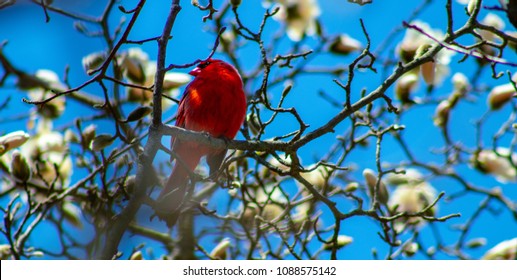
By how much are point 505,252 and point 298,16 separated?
2.00m

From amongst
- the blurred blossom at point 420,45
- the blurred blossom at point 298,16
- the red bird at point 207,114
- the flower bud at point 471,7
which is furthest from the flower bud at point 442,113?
the red bird at point 207,114

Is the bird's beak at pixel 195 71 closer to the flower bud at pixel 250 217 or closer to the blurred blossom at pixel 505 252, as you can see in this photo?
the flower bud at pixel 250 217

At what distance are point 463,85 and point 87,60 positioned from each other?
2.47m

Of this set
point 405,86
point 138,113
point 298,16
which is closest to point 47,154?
point 138,113

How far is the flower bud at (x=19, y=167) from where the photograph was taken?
3.14 metres

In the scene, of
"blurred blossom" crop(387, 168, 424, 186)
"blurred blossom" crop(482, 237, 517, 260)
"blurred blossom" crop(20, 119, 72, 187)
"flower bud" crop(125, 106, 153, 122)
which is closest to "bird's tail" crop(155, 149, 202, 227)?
"flower bud" crop(125, 106, 153, 122)

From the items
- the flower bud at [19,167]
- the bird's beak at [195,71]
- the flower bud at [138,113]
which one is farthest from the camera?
the bird's beak at [195,71]

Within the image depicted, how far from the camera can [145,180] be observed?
2.48m

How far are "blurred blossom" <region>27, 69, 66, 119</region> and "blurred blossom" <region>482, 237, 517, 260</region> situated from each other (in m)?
2.86

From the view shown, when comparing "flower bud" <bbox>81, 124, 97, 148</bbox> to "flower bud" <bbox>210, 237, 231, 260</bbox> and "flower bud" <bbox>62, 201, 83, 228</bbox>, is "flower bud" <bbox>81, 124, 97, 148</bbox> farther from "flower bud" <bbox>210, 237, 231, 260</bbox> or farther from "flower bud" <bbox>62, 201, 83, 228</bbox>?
"flower bud" <bbox>210, 237, 231, 260</bbox>

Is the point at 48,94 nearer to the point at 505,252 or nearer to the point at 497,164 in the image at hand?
the point at 497,164

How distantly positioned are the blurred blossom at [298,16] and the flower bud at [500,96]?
1.22 meters
